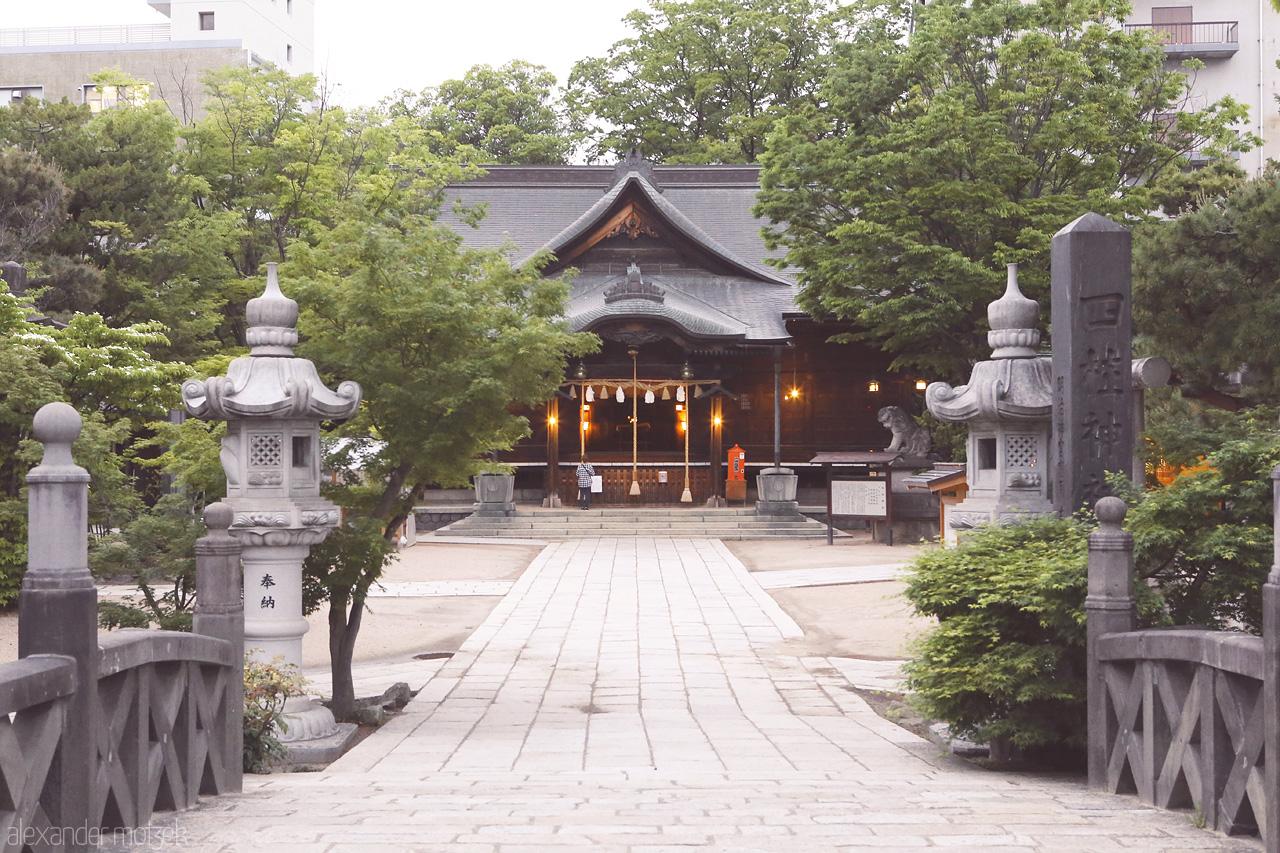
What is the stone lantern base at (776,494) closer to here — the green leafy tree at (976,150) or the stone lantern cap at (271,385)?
the green leafy tree at (976,150)

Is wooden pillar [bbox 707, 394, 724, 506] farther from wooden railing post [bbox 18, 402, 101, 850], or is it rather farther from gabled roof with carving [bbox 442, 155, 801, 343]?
wooden railing post [bbox 18, 402, 101, 850]

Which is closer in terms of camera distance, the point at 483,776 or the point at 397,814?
the point at 397,814

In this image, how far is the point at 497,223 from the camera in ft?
113

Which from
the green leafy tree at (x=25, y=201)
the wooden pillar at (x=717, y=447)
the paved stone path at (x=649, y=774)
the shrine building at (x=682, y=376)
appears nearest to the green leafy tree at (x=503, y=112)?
the shrine building at (x=682, y=376)

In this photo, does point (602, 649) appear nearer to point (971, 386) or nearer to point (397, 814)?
point (971, 386)

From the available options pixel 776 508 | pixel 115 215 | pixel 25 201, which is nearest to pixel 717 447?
pixel 776 508

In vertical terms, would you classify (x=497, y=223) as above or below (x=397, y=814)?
above

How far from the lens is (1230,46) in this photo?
38031 mm

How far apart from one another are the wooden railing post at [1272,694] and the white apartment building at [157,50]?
41309mm

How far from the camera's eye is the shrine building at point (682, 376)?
28344mm

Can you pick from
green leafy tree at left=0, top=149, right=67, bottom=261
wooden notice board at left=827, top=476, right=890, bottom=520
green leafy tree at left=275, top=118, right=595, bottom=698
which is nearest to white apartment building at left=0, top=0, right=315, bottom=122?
green leafy tree at left=0, top=149, right=67, bottom=261

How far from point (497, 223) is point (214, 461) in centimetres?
2565

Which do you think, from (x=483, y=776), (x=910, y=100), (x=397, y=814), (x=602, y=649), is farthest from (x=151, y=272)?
(x=397, y=814)

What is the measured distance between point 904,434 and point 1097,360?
676 inches
